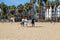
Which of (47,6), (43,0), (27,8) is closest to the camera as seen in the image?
(43,0)

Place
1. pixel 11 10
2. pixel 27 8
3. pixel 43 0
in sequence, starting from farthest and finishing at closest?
1. pixel 11 10
2. pixel 27 8
3. pixel 43 0

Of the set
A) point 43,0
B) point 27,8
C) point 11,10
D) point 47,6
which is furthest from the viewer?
point 11,10

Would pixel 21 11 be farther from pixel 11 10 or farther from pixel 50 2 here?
pixel 50 2

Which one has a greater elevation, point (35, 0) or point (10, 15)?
point (35, 0)

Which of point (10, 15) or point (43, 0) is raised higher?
point (43, 0)

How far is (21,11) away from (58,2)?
28.6 meters

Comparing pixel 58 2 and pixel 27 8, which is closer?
pixel 58 2

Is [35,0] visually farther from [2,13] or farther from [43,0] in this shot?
[2,13]

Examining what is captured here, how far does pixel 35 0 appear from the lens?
84.4 m

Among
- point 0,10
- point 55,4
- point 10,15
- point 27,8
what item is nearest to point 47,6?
point 55,4

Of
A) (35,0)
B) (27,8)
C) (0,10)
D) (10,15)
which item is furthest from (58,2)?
(0,10)

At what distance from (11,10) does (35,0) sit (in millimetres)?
29482

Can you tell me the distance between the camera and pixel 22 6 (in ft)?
375

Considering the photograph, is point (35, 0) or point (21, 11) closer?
point (35, 0)
